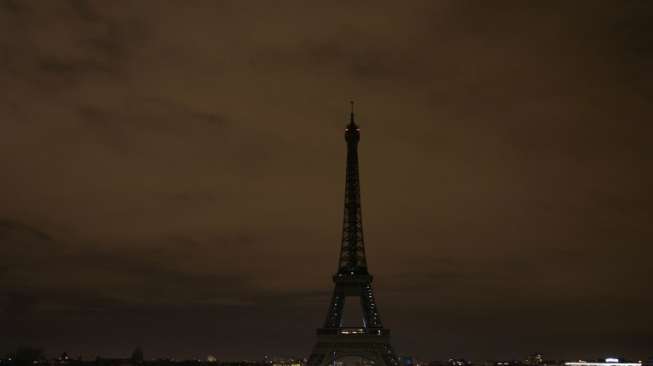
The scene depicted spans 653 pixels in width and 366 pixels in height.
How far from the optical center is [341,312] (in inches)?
4478

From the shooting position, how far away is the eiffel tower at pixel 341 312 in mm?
109375

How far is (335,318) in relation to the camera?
368ft

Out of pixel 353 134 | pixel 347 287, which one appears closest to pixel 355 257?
pixel 347 287

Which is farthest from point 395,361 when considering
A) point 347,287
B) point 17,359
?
point 17,359

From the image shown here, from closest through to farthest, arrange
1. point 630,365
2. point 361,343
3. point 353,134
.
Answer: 1. point 361,343
2. point 353,134
3. point 630,365

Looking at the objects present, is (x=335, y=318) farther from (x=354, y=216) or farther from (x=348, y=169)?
(x=348, y=169)

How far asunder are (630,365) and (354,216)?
12783 cm

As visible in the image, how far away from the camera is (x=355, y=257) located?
11375 cm

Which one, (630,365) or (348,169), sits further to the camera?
(630,365)

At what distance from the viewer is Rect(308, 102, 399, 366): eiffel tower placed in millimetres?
109375

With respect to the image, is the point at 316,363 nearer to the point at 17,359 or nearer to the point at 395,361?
the point at 395,361

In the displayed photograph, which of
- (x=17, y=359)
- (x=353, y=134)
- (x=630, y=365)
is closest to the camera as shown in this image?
(x=353, y=134)

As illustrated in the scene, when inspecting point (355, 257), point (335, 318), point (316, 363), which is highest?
point (355, 257)

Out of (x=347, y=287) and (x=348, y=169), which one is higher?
(x=348, y=169)
